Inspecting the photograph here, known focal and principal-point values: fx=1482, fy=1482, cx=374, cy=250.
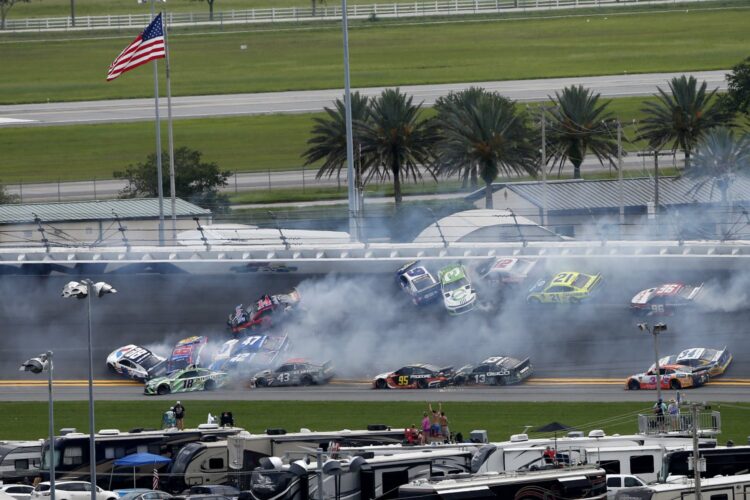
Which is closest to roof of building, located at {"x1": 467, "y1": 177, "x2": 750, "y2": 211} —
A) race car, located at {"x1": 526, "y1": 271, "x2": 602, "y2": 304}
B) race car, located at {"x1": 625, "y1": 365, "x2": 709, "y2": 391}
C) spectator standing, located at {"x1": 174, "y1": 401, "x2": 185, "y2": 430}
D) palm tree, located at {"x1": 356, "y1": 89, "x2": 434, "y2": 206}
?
palm tree, located at {"x1": 356, "y1": 89, "x2": 434, "y2": 206}

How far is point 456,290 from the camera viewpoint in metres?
54.5

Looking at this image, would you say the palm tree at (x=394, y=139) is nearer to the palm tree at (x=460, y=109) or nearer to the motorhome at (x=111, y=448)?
the palm tree at (x=460, y=109)

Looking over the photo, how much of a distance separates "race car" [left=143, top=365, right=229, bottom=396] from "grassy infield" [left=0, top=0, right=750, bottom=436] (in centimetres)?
5102

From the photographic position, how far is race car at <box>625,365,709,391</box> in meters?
46.6

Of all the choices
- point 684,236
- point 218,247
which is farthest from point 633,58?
point 218,247

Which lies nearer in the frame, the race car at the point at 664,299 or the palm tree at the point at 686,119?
the race car at the point at 664,299

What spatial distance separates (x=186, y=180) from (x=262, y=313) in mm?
34915

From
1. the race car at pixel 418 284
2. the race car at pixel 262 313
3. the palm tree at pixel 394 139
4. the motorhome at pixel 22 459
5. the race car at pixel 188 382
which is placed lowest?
the motorhome at pixel 22 459

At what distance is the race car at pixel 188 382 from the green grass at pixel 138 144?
50084 millimetres

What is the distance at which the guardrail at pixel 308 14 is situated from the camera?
151 meters

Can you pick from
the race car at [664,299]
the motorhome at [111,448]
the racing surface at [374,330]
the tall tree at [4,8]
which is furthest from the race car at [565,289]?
the tall tree at [4,8]

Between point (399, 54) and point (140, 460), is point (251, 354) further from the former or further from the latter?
point (399, 54)

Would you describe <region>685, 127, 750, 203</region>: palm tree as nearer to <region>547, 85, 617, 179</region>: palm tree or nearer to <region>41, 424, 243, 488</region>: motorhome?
<region>547, 85, 617, 179</region>: palm tree

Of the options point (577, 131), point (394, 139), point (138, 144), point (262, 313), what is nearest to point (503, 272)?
point (262, 313)
